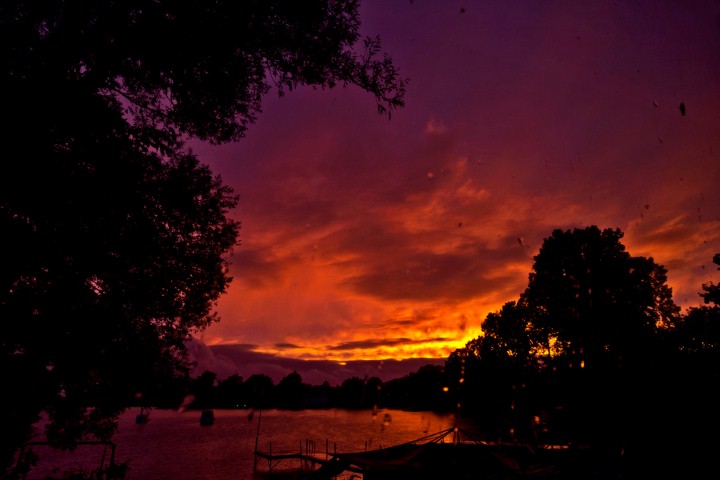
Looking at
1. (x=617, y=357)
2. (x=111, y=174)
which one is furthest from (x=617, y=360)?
(x=111, y=174)

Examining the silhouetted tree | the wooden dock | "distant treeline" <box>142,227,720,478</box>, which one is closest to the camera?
the silhouetted tree

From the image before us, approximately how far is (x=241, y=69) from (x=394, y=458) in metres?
14.2

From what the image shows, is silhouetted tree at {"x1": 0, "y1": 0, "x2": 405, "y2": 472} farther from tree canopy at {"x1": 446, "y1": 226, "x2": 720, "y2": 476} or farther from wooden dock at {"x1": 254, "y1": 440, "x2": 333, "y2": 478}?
wooden dock at {"x1": 254, "y1": 440, "x2": 333, "y2": 478}

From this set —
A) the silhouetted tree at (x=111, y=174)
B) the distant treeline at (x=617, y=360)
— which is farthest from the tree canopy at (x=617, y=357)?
the silhouetted tree at (x=111, y=174)

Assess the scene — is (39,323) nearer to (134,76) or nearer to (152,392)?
(152,392)

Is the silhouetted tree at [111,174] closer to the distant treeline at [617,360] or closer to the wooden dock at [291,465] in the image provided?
the distant treeline at [617,360]

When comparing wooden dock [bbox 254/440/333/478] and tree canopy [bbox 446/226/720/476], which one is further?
wooden dock [bbox 254/440/333/478]

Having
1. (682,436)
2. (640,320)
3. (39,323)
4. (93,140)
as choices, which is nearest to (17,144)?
(93,140)

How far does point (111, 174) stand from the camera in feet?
26.6

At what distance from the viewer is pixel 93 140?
→ 25.2 feet

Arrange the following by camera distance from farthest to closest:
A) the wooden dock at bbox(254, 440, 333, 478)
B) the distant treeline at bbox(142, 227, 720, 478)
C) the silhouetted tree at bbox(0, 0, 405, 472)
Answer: the wooden dock at bbox(254, 440, 333, 478), the distant treeline at bbox(142, 227, 720, 478), the silhouetted tree at bbox(0, 0, 405, 472)

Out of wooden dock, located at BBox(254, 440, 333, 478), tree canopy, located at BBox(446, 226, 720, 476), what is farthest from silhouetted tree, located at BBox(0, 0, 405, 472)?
wooden dock, located at BBox(254, 440, 333, 478)

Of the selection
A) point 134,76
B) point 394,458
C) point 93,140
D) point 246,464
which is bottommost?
point 246,464

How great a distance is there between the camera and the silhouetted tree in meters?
6.73
